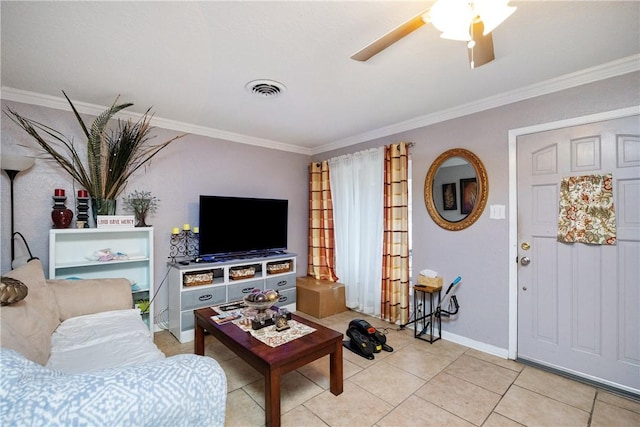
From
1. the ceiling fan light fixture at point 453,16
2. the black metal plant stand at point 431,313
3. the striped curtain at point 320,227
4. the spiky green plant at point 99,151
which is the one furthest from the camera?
the striped curtain at point 320,227

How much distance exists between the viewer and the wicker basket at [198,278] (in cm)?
298

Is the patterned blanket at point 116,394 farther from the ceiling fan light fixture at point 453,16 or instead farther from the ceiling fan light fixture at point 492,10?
the ceiling fan light fixture at point 492,10

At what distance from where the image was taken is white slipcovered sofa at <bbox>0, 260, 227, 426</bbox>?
2.46 ft

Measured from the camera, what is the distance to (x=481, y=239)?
9.02 feet

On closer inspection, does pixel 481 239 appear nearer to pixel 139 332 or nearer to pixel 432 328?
pixel 432 328

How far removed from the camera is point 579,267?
2.24 m

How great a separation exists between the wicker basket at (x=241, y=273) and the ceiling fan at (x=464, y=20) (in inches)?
110

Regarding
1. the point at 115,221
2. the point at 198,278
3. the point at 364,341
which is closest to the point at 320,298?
the point at 364,341

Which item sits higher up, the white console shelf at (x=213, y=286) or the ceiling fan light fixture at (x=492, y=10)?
the ceiling fan light fixture at (x=492, y=10)

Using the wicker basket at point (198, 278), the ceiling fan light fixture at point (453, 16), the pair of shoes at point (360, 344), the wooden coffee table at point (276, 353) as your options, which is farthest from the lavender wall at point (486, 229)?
the wicker basket at point (198, 278)

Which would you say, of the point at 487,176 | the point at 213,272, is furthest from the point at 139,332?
the point at 487,176

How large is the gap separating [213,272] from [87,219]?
1324 mm

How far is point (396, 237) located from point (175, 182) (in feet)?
8.78


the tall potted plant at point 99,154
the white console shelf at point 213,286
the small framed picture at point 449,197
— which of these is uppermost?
the tall potted plant at point 99,154
